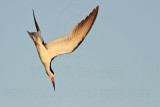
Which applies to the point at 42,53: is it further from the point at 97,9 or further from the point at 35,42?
the point at 97,9

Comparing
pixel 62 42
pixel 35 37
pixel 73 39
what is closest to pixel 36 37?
pixel 35 37

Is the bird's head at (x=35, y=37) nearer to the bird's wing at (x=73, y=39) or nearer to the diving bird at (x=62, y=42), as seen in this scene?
the diving bird at (x=62, y=42)

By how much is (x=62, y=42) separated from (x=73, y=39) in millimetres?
536

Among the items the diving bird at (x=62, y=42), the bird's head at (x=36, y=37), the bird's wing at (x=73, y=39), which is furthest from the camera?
the bird's head at (x=36, y=37)

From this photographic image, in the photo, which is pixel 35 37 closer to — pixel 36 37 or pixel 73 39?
pixel 36 37

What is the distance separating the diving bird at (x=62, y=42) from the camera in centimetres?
1272

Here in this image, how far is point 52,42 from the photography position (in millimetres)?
13867

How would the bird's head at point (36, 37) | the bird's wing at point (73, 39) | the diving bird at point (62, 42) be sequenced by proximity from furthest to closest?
the bird's head at point (36, 37) < the diving bird at point (62, 42) < the bird's wing at point (73, 39)

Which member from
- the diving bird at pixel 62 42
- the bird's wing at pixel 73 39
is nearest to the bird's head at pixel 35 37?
the diving bird at pixel 62 42

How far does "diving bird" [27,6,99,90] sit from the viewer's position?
12.7 meters

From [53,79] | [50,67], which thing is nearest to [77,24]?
[50,67]

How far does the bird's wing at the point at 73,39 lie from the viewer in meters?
12.6

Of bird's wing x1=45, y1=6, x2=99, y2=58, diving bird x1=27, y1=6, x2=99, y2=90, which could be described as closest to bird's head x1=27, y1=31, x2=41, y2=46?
diving bird x1=27, y1=6, x2=99, y2=90

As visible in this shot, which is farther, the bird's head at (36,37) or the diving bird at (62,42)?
the bird's head at (36,37)
